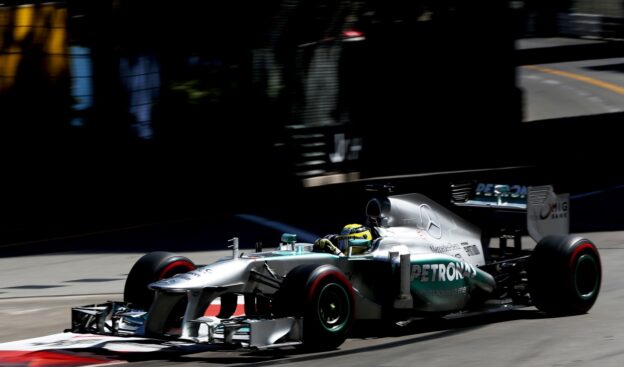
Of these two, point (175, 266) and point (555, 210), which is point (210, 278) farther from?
point (555, 210)

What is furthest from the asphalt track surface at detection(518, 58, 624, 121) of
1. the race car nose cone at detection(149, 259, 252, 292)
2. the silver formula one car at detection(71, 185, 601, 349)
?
the race car nose cone at detection(149, 259, 252, 292)

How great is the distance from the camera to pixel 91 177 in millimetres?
19125

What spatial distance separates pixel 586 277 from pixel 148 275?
158 inches

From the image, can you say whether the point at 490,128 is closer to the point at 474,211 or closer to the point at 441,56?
the point at 441,56

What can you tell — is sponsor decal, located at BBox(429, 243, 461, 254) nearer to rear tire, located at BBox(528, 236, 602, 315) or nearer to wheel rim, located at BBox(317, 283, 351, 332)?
rear tire, located at BBox(528, 236, 602, 315)

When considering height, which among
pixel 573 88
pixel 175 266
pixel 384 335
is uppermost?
pixel 573 88

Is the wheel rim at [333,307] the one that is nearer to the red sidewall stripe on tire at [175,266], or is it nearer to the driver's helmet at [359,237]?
the driver's helmet at [359,237]

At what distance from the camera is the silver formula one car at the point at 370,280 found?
30.7ft

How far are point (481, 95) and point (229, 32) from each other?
18.1 ft

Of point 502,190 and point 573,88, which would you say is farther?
point 573,88

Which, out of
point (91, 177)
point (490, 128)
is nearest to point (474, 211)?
point (91, 177)

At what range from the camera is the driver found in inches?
410

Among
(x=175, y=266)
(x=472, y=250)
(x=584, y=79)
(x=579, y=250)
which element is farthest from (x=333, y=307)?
(x=584, y=79)

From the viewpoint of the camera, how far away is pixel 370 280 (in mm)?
10320
